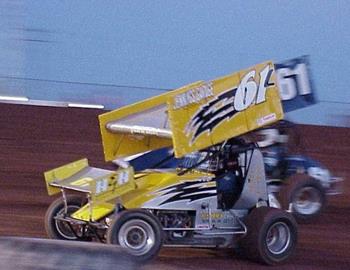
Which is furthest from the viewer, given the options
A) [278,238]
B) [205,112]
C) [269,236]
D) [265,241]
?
[278,238]

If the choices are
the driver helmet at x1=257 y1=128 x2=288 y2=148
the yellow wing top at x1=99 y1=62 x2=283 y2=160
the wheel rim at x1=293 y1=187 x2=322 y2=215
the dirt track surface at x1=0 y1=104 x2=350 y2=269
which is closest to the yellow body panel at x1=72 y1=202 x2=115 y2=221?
the dirt track surface at x1=0 y1=104 x2=350 y2=269

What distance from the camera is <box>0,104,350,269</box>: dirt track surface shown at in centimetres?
1374

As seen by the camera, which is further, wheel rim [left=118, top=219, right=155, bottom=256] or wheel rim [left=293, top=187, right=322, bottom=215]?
wheel rim [left=293, top=187, right=322, bottom=215]

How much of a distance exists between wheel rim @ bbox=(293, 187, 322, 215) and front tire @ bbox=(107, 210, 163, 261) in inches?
213

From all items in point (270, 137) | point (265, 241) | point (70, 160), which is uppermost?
point (70, 160)

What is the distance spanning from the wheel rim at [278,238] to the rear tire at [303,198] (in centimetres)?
357

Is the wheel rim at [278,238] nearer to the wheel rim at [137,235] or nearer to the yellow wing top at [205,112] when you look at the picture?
the yellow wing top at [205,112]

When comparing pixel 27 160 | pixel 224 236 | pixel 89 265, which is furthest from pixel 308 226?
pixel 89 265

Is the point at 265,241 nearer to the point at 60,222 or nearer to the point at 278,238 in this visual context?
the point at 278,238

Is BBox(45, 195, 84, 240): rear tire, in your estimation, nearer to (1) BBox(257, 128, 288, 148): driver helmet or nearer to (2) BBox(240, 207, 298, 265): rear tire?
(2) BBox(240, 207, 298, 265): rear tire

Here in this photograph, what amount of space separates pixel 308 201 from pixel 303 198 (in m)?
0.13

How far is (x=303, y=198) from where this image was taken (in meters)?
17.3

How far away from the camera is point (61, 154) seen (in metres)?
24.2

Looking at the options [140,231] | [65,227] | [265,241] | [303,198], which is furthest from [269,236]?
[303,198]
